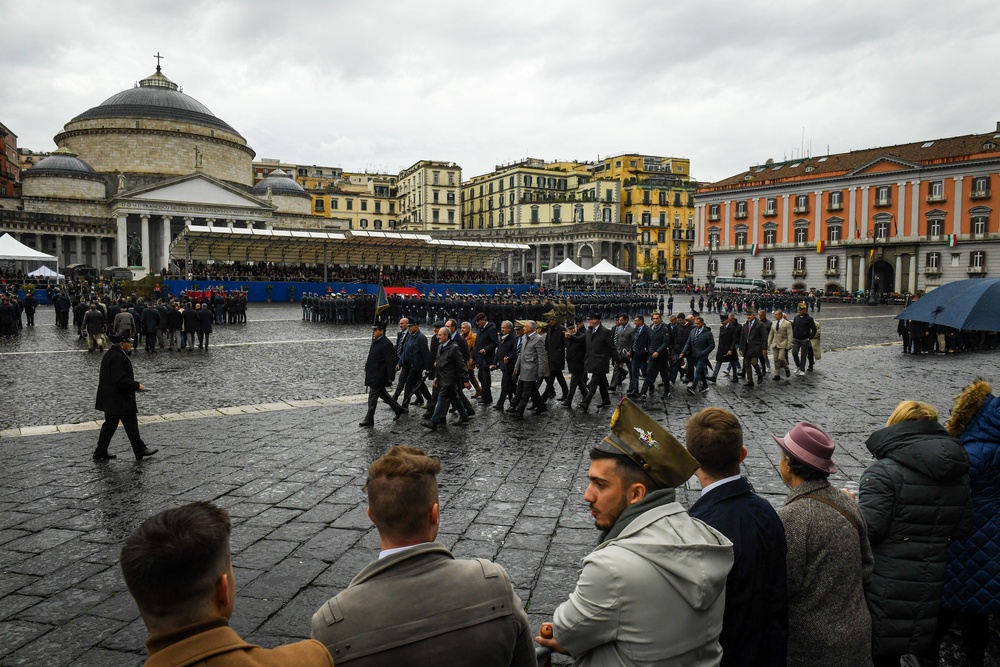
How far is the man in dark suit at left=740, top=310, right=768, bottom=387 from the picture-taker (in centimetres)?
1292

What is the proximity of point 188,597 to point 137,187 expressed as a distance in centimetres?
6065

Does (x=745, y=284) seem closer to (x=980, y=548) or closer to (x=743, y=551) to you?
(x=980, y=548)

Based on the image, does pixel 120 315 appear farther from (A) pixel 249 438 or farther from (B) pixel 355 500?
(B) pixel 355 500

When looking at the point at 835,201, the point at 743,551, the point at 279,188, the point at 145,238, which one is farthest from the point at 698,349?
the point at 279,188

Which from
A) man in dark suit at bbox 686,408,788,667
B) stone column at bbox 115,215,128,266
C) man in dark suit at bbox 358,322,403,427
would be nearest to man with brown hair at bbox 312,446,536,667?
man in dark suit at bbox 686,408,788,667

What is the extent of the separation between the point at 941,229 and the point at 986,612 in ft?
184

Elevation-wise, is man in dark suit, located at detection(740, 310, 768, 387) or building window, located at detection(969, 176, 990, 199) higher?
building window, located at detection(969, 176, 990, 199)

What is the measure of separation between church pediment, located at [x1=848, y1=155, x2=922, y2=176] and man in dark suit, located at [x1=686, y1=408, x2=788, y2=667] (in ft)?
189

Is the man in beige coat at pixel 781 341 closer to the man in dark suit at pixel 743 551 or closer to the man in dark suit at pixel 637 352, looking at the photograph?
the man in dark suit at pixel 637 352

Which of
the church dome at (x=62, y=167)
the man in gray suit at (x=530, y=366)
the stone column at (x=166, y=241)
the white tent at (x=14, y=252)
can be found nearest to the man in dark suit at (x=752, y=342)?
the man in gray suit at (x=530, y=366)

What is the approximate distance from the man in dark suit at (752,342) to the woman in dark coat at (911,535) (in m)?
10.4

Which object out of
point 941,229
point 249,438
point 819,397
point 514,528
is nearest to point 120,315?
point 249,438

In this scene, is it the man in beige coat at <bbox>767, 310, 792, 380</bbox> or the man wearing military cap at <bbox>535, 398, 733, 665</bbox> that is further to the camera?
the man in beige coat at <bbox>767, 310, 792, 380</bbox>

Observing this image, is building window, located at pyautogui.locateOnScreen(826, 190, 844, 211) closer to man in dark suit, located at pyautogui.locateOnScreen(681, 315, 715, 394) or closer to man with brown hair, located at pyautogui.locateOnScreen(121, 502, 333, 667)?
man in dark suit, located at pyautogui.locateOnScreen(681, 315, 715, 394)
